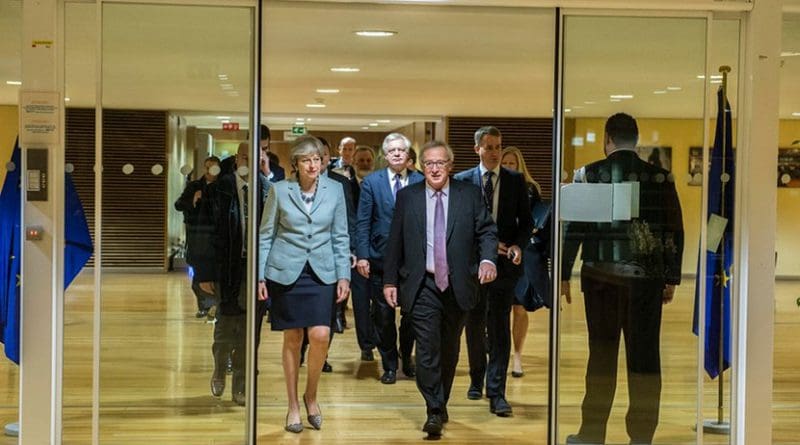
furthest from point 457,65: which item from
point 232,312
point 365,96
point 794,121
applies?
point 232,312

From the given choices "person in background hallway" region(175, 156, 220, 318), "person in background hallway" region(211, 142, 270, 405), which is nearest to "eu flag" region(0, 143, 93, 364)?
"person in background hallway" region(175, 156, 220, 318)

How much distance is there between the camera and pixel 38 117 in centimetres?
488

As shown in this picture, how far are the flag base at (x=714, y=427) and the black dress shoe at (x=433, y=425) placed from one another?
140 cm

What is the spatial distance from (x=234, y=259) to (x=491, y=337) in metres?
2.02

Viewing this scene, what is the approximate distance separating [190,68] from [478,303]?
7.47ft

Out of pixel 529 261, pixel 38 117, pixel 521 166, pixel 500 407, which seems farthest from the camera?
pixel 521 166

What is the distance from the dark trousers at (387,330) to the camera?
23.9ft

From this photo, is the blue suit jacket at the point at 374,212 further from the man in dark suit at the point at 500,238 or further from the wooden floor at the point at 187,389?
the wooden floor at the point at 187,389

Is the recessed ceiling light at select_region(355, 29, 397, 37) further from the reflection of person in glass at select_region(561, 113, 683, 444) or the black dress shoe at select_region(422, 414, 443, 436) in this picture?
the black dress shoe at select_region(422, 414, 443, 436)

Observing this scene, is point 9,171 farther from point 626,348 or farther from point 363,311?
point 626,348

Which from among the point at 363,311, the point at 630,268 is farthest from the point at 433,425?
the point at 363,311

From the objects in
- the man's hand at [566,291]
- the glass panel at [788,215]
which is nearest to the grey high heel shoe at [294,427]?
the man's hand at [566,291]

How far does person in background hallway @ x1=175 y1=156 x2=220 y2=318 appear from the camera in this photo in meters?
5.25

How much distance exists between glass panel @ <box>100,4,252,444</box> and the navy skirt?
19.4 inches
